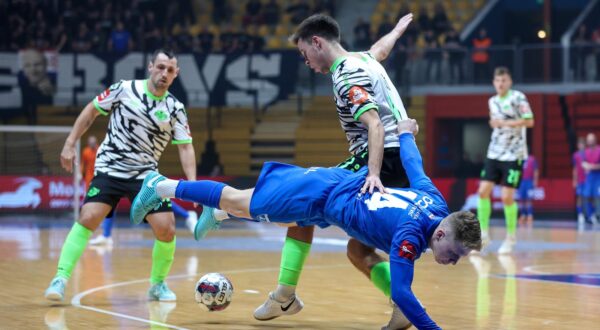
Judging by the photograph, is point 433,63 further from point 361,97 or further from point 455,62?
point 361,97

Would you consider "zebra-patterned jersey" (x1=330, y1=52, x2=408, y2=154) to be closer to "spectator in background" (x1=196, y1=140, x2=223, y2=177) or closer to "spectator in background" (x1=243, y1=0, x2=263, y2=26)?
"spectator in background" (x1=196, y1=140, x2=223, y2=177)

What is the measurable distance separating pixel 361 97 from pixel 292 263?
142 centimetres

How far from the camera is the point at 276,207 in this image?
639 centimetres

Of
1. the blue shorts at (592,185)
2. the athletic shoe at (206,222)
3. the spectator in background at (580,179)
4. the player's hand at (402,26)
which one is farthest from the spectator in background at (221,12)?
the athletic shoe at (206,222)

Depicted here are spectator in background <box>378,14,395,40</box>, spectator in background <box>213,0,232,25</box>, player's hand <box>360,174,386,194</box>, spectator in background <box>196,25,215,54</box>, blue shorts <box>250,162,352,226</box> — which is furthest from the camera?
spectator in background <box>213,0,232,25</box>

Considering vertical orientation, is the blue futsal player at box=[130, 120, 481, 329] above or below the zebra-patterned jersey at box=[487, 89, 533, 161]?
above

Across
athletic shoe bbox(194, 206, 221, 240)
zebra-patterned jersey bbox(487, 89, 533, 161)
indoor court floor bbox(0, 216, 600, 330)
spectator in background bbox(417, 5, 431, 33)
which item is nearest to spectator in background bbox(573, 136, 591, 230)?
spectator in background bbox(417, 5, 431, 33)

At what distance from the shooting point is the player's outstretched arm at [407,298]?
5.61 m

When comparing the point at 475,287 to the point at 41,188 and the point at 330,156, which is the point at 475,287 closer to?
the point at 41,188

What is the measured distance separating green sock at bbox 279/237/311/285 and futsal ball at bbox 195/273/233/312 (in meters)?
0.43

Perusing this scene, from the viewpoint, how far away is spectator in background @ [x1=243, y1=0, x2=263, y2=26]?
29.4 metres

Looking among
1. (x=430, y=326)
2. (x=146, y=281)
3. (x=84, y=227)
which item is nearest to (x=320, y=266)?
(x=146, y=281)

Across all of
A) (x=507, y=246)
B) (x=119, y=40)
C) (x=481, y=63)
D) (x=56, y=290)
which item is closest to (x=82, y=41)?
(x=119, y=40)

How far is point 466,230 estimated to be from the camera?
5.64 m
